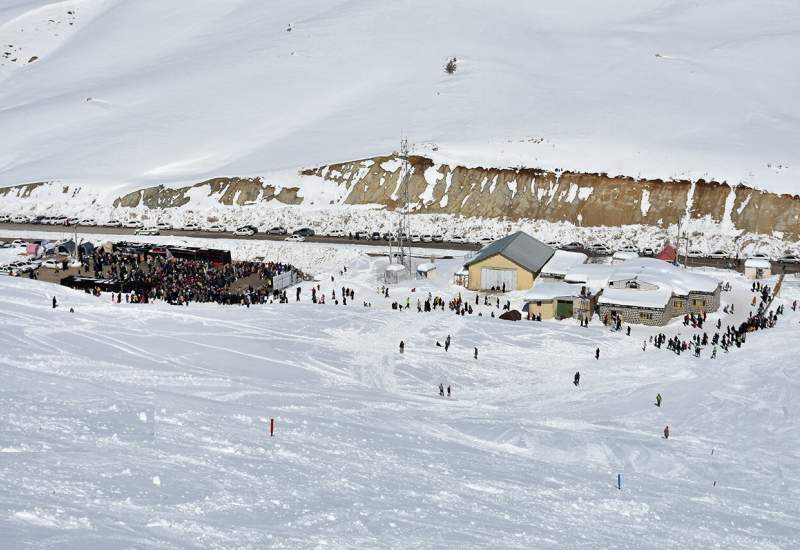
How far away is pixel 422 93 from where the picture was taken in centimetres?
8544

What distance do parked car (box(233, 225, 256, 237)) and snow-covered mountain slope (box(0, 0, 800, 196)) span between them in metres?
8.23

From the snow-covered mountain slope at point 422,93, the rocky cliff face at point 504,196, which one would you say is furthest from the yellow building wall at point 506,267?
the snow-covered mountain slope at point 422,93

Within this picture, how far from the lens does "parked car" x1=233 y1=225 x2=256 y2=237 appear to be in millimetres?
65106

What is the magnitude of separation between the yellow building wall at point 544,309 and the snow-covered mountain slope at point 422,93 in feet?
87.4

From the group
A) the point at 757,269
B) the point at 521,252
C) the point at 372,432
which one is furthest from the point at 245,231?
the point at 372,432

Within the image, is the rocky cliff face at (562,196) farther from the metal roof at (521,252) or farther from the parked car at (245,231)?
the metal roof at (521,252)

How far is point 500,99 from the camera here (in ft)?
267

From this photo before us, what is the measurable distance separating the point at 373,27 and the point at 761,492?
87.6 meters

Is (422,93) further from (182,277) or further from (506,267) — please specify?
(182,277)

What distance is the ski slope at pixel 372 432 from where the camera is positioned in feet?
53.1

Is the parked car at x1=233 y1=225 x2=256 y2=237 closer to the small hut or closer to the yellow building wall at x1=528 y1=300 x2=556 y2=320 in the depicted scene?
the yellow building wall at x1=528 y1=300 x2=556 y2=320

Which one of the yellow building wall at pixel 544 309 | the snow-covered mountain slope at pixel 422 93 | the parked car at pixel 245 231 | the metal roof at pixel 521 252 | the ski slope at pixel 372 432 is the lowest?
the ski slope at pixel 372 432

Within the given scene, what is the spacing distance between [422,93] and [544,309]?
48362mm

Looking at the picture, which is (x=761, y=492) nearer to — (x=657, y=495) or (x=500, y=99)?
(x=657, y=495)
